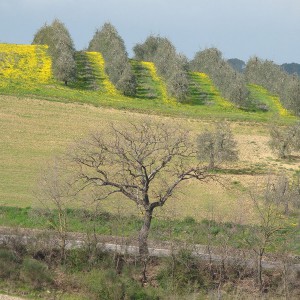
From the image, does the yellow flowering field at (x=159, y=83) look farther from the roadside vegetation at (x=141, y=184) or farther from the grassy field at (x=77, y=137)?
the grassy field at (x=77, y=137)

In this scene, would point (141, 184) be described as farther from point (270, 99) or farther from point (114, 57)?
point (270, 99)

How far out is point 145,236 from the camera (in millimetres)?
27250

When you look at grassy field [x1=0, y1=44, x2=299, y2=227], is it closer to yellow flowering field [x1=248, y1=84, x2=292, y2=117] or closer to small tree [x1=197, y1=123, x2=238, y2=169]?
yellow flowering field [x1=248, y1=84, x2=292, y2=117]

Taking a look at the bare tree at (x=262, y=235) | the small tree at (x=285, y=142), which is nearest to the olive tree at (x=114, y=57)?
the small tree at (x=285, y=142)

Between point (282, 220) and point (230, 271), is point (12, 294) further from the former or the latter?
point (282, 220)

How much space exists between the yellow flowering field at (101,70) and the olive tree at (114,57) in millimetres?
728

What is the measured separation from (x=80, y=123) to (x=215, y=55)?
53.9 metres

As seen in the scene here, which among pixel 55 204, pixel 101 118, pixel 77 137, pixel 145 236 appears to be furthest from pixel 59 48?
pixel 145 236

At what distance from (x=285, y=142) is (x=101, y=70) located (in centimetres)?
3876

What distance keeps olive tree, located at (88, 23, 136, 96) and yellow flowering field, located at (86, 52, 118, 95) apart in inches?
28.6

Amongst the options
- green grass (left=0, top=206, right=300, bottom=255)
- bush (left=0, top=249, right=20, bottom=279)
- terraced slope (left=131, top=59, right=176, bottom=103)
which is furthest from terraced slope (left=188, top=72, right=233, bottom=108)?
bush (left=0, top=249, right=20, bottom=279)

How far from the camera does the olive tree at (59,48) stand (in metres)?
72.2

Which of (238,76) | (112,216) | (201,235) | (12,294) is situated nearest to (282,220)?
(201,235)

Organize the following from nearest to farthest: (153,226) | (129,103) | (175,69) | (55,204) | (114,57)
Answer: (55,204), (153,226), (129,103), (175,69), (114,57)
